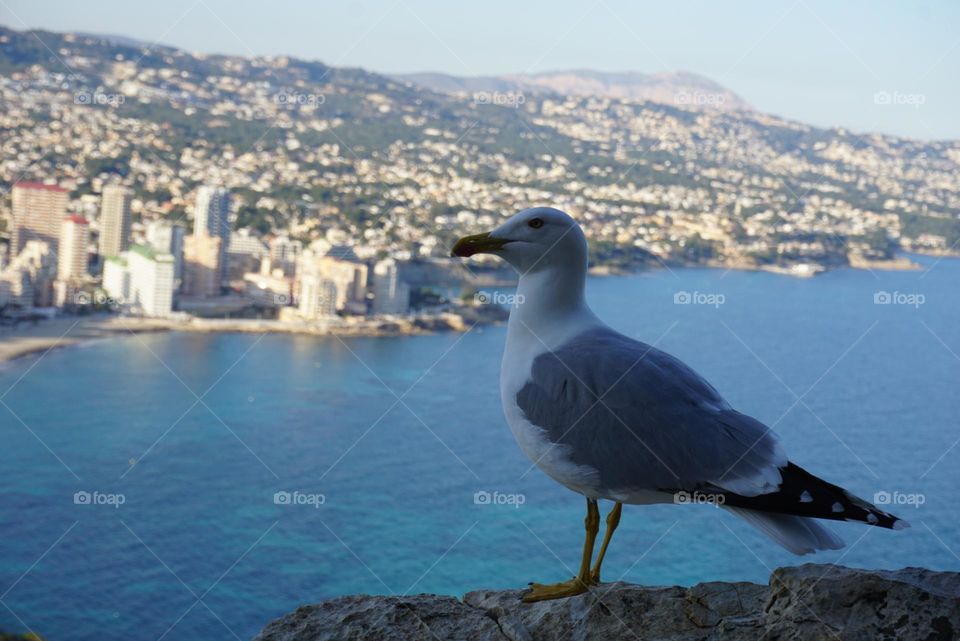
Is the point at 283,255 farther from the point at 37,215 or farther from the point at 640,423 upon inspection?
the point at 640,423

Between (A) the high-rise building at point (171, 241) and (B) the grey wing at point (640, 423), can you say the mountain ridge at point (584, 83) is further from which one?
(B) the grey wing at point (640, 423)

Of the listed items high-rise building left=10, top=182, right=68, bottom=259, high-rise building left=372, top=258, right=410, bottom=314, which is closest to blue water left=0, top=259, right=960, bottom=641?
high-rise building left=372, top=258, right=410, bottom=314

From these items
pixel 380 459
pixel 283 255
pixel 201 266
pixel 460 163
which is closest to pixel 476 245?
pixel 380 459

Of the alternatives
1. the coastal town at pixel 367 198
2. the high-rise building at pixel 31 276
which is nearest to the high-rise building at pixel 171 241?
the coastal town at pixel 367 198

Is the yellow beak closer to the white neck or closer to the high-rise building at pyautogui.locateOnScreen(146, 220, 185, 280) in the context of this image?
the white neck

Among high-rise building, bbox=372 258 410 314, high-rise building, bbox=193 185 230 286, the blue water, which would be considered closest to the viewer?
the blue water

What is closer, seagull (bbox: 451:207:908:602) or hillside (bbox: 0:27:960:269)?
seagull (bbox: 451:207:908:602)

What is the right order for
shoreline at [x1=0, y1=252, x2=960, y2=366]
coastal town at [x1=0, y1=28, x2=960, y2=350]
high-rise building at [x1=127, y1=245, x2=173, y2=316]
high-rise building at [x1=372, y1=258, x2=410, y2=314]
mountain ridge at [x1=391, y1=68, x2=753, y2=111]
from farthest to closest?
mountain ridge at [x1=391, y1=68, x2=753, y2=111] < coastal town at [x1=0, y1=28, x2=960, y2=350] < high-rise building at [x1=372, y1=258, x2=410, y2=314] < high-rise building at [x1=127, y1=245, x2=173, y2=316] < shoreline at [x1=0, y1=252, x2=960, y2=366]
